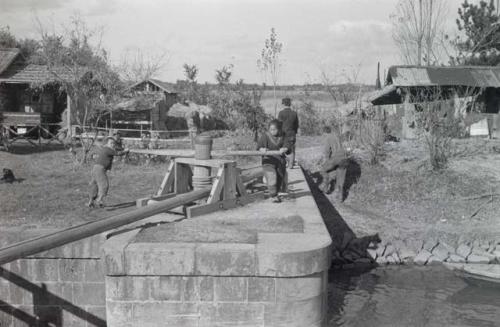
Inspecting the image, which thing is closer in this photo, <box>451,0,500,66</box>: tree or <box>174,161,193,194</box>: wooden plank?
<box>174,161,193,194</box>: wooden plank

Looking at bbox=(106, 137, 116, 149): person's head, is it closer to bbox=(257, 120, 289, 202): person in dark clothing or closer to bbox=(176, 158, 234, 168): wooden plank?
bbox=(176, 158, 234, 168): wooden plank

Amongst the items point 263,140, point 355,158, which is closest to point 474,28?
point 355,158

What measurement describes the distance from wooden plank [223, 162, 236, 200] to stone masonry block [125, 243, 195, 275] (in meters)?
2.47

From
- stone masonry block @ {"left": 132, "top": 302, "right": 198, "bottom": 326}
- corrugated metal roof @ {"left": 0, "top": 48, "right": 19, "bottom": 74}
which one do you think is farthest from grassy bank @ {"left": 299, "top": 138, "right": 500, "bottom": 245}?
corrugated metal roof @ {"left": 0, "top": 48, "right": 19, "bottom": 74}

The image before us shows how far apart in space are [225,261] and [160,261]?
74 centimetres

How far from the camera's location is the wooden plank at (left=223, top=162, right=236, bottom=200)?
27.0 feet

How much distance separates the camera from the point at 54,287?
25.2 ft

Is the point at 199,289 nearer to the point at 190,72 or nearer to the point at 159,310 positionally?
the point at 159,310

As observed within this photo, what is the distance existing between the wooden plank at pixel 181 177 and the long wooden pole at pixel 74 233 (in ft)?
3.78

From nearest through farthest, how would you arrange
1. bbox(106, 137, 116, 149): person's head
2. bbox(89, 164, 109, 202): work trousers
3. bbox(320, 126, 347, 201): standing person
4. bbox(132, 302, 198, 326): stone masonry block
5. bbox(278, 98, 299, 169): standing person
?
bbox(132, 302, 198, 326): stone masonry block < bbox(89, 164, 109, 202): work trousers < bbox(106, 137, 116, 149): person's head < bbox(278, 98, 299, 169): standing person < bbox(320, 126, 347, 201): standing person

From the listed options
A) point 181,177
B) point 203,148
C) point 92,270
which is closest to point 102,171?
point 181,177

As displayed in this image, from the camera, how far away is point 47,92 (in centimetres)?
2705

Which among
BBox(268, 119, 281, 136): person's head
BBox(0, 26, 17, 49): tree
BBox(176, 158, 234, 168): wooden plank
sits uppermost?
BBox(0, 26, 17, 49): tree

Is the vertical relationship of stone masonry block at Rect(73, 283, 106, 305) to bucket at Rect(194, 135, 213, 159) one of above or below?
below
